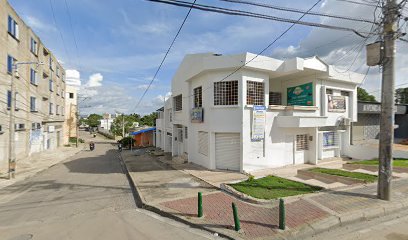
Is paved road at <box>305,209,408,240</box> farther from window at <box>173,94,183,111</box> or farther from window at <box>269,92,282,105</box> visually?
window at <box>173,94,183,111</box>

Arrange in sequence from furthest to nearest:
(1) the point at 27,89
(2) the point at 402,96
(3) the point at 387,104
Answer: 1. (2) the point at 402,96
2. (1) the point at 27,89
3. (3) the point at 387,104

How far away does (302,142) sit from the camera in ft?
54.2

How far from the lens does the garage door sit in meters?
14.0

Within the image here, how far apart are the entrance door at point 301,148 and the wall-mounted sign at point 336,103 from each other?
3202 mm

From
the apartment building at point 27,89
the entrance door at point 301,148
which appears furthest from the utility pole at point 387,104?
the apartment building at point 27,89

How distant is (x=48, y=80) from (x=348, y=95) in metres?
35.9

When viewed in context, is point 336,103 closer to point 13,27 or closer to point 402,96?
point 13,27

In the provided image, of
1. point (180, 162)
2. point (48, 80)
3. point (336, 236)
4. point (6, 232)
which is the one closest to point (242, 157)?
point (180, 162)

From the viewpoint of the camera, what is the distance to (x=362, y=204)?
7.88 meters

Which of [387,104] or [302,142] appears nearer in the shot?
[387,104]

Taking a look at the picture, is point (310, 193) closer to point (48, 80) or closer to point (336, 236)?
point (336, 236)

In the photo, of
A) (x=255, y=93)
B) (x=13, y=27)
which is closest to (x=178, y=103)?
(x=255, y=93)

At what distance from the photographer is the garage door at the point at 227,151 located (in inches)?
551

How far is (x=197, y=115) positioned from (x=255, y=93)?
404 cm
